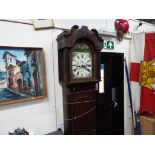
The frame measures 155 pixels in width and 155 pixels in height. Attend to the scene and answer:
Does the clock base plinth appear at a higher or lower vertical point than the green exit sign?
lower

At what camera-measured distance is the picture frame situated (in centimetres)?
152

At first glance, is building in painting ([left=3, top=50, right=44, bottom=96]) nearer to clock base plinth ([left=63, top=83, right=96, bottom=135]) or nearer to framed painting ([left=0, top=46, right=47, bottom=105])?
framed painting ([left=0, top=46, right=47, bottom=105])

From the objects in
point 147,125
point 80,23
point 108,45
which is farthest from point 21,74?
point 147,125

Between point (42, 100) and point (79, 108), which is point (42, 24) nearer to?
point (42, 100)

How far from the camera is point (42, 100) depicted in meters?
1.61

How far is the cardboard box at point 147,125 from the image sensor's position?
7.34ft

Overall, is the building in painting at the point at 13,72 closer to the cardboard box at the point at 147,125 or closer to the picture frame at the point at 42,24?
the picture frame at the point at 42,24

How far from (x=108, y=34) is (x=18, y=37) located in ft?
3.61

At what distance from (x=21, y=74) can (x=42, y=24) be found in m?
0.52

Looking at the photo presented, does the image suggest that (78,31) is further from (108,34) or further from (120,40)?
(120,40)

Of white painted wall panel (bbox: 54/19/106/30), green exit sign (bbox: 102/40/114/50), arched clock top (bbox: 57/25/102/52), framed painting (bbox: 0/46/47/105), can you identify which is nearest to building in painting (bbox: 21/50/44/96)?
framed painting (bbox: 0/46/47/105)

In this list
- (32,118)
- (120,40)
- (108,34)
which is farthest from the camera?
(120,40)
